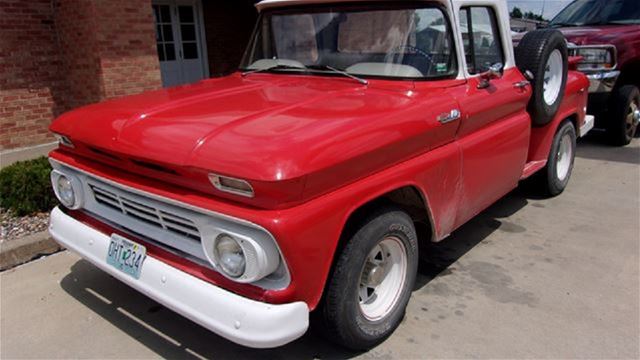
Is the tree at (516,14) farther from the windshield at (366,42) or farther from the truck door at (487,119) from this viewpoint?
the windshield at (366,42)

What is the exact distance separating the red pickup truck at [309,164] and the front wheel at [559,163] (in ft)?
2.92

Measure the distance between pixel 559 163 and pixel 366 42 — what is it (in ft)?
9.51

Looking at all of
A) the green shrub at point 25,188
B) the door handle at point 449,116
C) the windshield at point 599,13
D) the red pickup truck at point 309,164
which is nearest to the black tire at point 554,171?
the red pickup truck at point 309,164

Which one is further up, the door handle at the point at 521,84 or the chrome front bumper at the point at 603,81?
the door handle at the point at 521,84

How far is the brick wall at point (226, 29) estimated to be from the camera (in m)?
10.8

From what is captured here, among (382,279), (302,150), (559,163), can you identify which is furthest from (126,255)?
(559,163)

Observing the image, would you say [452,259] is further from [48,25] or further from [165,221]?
[48,25]

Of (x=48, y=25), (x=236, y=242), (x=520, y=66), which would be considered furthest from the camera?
(x=48, y=25)

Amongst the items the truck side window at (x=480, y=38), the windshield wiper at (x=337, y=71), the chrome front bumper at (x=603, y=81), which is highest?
the truck side window at (x=480, y=38)

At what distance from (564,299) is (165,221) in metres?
2.49

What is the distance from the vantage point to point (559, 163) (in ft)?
17.5

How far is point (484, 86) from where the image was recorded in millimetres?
3521

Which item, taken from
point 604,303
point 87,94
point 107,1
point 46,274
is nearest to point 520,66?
point 604,303

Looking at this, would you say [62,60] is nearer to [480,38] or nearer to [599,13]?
[480,38]
